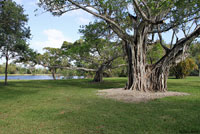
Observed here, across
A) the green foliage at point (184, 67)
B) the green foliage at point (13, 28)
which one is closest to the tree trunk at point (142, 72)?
the green foliage at point (13, 28)

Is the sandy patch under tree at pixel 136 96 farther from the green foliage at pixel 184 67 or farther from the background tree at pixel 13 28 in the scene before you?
the green foliage at pixel 184 67

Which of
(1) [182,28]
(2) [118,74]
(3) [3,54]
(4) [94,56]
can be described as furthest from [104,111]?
(2) [118,74]

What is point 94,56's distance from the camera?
2388cm

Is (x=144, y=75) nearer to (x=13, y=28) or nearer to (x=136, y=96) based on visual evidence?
(x=136, y=96)

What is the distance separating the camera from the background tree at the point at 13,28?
1317cm

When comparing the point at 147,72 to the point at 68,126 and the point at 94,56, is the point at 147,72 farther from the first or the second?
the point at 94,56

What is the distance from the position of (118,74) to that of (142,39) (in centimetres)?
3406

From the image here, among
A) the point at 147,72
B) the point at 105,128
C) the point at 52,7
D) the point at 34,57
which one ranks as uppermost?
the point at 52,7

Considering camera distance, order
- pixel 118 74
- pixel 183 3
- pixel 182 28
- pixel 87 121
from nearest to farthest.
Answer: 1. pixel 87 121
2. pixel 183 3
3. pixel 182 28
4. pixel 118 74

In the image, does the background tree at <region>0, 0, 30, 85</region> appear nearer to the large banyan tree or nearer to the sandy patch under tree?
the large banyan tree

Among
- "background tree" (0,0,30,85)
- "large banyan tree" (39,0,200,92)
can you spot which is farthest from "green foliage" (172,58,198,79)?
"background tree" (0,0,30,85)

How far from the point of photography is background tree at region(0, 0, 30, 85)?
13172 mm

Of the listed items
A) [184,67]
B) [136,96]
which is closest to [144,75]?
[136,96]

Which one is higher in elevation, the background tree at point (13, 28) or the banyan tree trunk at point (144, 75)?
the background tree at point (13, 28)
